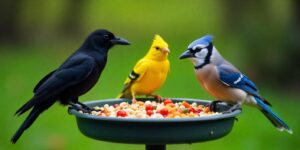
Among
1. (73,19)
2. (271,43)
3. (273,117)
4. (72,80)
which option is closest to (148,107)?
(72,80)

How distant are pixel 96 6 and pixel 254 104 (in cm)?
1842

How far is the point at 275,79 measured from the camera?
10984 millimetres

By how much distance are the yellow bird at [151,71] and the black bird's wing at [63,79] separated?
0.44 metres

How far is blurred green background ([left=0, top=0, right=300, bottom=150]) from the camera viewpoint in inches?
337

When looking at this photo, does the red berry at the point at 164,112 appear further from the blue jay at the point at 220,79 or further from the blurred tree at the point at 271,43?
the blurred tree at the point at 271,43

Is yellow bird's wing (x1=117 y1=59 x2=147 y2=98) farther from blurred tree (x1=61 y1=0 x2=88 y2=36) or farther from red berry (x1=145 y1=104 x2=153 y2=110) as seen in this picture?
blurred tree (x1=61 y1=0 x2=88 y2=36)

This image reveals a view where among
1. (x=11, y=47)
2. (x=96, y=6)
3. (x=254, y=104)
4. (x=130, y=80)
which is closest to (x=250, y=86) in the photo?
(x=254, y=104)

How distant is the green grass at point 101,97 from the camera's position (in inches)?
326

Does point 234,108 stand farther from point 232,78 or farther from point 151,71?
point 151,71

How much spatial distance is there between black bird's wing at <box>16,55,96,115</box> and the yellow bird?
0.44m

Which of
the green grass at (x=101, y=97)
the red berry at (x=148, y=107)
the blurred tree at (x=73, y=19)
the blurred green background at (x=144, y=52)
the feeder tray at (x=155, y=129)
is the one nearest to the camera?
the feeder tray at (x=155, y=129)

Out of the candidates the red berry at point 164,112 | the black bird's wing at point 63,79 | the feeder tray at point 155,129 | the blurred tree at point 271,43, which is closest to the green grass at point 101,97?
the blurred tree at point 271,43

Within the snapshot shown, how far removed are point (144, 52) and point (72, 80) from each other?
10.2 metres

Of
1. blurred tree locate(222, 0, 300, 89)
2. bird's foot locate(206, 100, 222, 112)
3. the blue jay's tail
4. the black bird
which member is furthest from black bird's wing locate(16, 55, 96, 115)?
blurred tree locate(222, 0, 300, 89)
